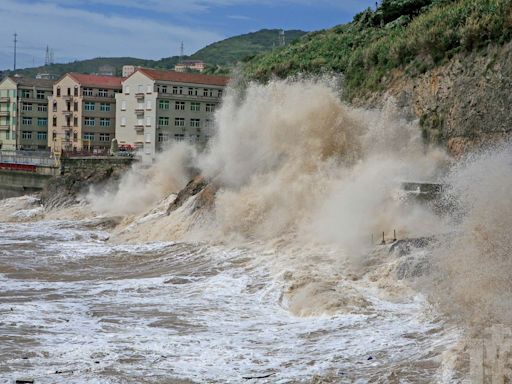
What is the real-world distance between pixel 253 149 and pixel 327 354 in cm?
1446

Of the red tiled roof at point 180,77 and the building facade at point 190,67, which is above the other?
the building facade at point 190,67

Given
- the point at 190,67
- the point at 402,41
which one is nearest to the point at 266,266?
the point at 402,41

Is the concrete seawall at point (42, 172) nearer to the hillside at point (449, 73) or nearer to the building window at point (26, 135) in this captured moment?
the hillside at point (449, 73)

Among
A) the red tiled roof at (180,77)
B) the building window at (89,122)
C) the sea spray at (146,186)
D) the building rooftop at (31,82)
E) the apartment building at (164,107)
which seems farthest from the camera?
the building rooftop at (31,82)

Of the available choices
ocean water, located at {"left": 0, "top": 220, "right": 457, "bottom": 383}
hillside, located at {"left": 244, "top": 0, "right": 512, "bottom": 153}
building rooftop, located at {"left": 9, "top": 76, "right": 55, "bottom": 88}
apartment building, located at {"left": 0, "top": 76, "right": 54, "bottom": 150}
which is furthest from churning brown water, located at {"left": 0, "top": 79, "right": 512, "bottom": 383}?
building rooftop, located at {"left": 9, "top": 76, "right": 55, "bottom": 88}

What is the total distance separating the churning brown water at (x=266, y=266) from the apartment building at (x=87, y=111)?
28.3 metres

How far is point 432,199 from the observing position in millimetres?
18625

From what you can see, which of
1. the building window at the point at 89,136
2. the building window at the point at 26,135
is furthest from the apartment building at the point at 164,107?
the building window at the point at 26,135

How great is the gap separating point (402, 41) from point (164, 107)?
27.9 metres

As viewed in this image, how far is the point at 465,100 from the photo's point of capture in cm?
2517

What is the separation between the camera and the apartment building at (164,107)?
55406 mm

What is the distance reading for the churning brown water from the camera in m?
11.2

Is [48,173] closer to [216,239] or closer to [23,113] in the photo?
[216,239]

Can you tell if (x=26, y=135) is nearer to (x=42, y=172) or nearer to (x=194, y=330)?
(x=42, y=172)
